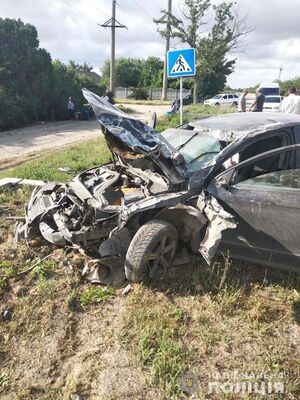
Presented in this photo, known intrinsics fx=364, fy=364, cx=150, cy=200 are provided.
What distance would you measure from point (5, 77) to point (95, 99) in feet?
49.1

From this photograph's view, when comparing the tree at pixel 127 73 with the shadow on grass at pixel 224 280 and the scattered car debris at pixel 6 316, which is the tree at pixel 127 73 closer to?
the shadow on grass at pixel 224 280

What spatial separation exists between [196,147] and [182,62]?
4.43 meters

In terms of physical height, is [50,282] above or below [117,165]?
below

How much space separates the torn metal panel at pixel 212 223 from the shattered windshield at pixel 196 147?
510mm

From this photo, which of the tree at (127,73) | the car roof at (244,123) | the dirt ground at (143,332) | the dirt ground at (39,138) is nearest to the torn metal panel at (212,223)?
the dirt ground at (143,332)

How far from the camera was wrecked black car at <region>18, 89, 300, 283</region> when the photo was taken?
3471 mm

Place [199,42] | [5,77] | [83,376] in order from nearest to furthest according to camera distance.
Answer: [83,376] < [5,77] < [199,42]

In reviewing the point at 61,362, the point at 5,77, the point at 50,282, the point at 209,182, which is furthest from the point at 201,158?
the point at 5,77

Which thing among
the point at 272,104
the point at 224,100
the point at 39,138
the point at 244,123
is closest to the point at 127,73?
the point at 224,100

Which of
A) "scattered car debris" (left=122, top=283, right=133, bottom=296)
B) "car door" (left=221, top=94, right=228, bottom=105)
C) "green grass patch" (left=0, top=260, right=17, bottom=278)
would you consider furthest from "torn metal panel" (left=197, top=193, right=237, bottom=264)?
"car door" (left=221, top=94, right=228, bottom=105)

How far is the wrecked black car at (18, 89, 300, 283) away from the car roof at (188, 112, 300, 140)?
2 cm

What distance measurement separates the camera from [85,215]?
12.5 feet

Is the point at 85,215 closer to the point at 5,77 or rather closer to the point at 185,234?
the point at 185,234

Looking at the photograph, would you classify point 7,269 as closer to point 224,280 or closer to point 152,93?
point 224,280
